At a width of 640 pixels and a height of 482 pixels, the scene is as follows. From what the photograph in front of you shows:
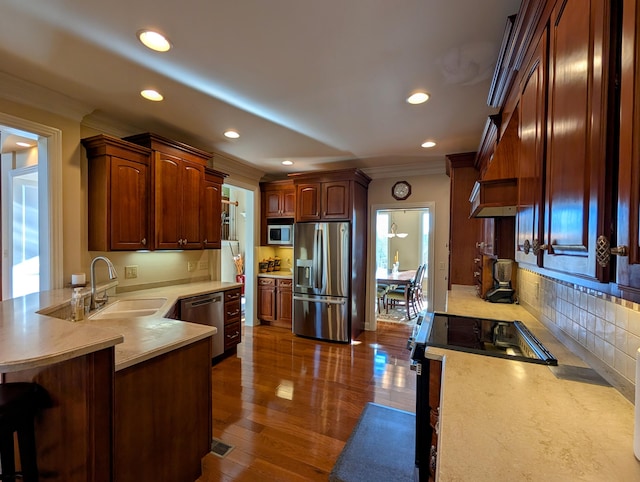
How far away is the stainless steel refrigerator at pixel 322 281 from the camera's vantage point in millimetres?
4066

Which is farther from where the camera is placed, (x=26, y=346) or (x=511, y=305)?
(x=511, y=305)

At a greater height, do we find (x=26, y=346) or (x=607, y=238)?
(x=607, y=238)

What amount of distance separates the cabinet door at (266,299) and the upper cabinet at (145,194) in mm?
1621

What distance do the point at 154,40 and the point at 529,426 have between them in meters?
2.42

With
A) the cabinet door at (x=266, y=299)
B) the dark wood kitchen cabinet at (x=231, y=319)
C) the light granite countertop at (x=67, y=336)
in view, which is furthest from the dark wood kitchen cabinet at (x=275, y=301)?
the light granite countertop at (x=67, y=336)

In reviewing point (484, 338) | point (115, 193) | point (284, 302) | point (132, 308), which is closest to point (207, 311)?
point (132, 308)

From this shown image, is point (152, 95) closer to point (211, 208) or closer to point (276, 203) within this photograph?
point (211, 208)

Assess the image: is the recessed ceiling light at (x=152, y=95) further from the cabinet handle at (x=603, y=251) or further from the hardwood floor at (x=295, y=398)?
the cabinet handle at (x=603, y=251)

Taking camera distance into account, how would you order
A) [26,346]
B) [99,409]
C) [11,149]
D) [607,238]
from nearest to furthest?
[607,238]
[26,346]
[99,409]
[11,149]

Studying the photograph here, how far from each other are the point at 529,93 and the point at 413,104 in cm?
119

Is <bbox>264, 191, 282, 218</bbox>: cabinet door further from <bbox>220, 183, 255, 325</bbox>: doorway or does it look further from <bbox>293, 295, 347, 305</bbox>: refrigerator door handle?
<bbox>293, 295, 347, 305</bbox>: refrigerator door handle

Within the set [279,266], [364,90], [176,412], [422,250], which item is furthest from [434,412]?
[422,250]

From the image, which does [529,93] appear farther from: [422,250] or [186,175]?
[422,250]

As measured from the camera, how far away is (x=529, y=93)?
4.28ft
